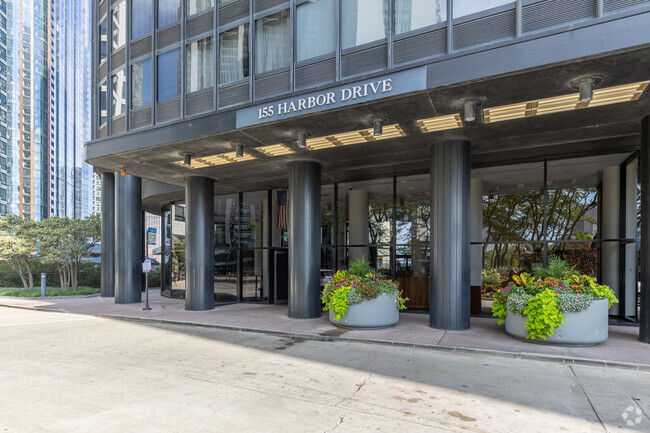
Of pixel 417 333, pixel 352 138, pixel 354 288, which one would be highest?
pixel 352 138

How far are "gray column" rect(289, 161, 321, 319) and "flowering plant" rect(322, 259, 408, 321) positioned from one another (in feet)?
5.15

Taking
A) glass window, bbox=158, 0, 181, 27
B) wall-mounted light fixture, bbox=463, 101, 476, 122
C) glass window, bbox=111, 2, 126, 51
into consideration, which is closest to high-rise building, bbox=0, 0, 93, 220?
glass window, bbox=111, 2, 126, 51

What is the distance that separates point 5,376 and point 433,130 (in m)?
10.1

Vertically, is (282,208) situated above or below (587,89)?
below

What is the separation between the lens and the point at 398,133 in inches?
408

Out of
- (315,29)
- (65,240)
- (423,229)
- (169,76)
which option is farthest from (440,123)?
(65,240)

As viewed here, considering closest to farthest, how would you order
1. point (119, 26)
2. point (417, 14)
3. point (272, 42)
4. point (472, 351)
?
point (472, 351) → point (417, 14) → point (272, 42) → point (119, 26)

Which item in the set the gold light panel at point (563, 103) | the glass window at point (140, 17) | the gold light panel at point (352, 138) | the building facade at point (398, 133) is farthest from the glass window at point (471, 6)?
the glass window at point (140, 17)

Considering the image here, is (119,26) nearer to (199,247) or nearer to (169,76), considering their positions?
(169,76)

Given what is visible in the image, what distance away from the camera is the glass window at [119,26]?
14.1 metres

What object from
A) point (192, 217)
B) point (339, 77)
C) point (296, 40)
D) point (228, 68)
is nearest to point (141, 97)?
point (228, 68)

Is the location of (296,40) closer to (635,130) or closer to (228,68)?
(228,68)

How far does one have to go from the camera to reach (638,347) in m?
8.42

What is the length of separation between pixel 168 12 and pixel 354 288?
10.2 m
